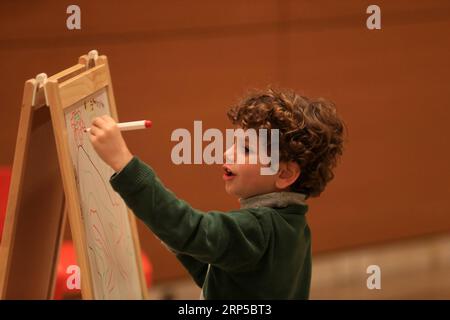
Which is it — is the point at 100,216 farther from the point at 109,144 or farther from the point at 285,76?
the point at 285,76

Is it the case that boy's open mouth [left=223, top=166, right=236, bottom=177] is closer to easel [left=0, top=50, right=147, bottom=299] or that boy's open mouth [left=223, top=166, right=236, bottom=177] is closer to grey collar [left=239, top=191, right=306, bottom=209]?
grey collar [left=239, top=191, right=306, bottom=209]

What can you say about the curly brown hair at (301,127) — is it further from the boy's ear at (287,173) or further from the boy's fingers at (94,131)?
the boy's fingers at (94,131)

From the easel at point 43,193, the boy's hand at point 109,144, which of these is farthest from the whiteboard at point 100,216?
the boy's hand at point 109,144

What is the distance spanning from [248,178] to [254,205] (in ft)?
0.19

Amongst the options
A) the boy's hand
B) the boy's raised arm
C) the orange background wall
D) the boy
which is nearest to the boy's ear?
the boy

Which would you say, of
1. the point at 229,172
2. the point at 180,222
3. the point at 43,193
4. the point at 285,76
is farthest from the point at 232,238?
the point at 285,76

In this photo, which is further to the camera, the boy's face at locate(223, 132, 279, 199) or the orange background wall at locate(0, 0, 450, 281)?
the orange background wall at locate(0, 0, 450, 281)

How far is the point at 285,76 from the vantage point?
Result: 3186 mm

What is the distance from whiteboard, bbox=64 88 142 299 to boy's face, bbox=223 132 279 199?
0.32m

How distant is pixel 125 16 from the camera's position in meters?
3.07

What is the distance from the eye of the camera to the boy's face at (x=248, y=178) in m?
1.64

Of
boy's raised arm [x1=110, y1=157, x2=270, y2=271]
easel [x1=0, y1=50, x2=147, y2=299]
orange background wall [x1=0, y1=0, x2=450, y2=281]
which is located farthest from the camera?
orange background wall [x1=0, y1=0, x2=450, y2=281]

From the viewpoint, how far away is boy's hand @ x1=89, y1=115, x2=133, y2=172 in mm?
1464

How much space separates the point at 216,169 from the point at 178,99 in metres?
0.33
